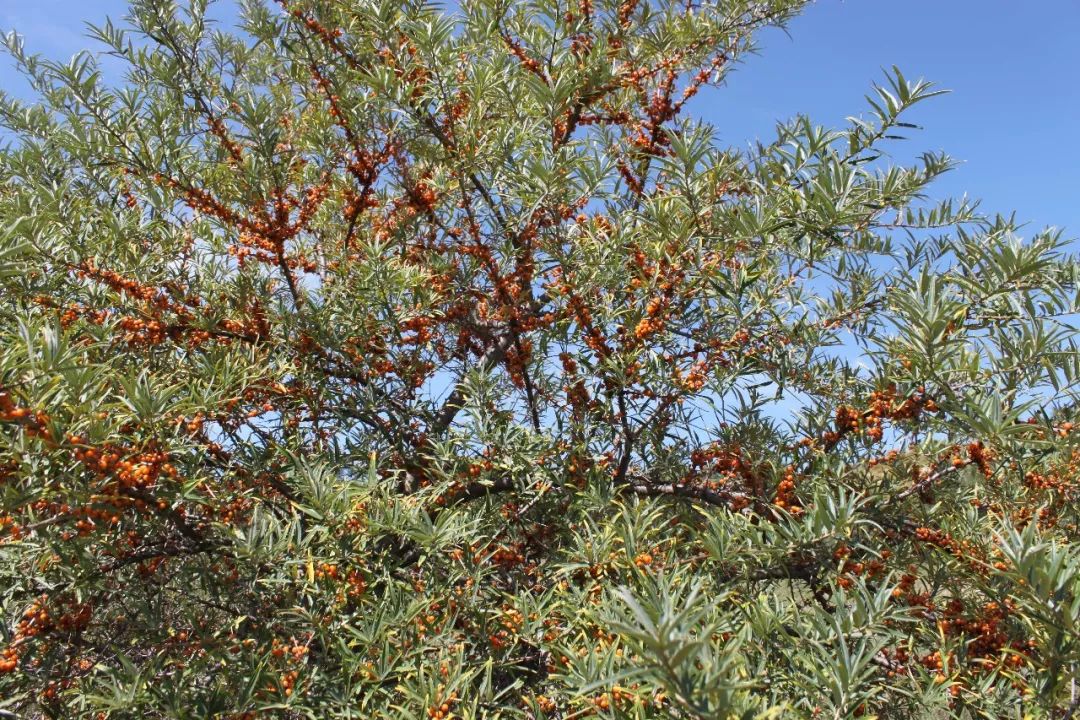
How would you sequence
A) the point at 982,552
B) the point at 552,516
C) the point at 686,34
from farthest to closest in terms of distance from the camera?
the point at 686,34, the point at 552,516, the point at 982,552

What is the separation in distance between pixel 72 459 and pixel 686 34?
223 centimetres

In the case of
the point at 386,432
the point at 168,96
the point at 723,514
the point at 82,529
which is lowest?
the point at 82,529

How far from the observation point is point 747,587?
4.59 feet

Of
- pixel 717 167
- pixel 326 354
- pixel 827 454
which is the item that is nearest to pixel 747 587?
pixel 827 454

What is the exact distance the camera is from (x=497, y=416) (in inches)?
73.6

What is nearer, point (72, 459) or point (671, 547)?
point (72, 459)

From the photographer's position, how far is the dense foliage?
121cm

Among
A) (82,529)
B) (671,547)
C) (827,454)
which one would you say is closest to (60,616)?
(82,529)

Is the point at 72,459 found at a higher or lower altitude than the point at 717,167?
lower

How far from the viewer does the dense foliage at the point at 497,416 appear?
121cm

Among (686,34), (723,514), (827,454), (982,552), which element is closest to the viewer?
(723,514)

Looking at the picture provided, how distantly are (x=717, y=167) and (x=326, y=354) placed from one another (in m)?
1.22

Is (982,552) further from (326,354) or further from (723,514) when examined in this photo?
(326,354)

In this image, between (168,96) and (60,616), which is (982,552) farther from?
(168,96)
